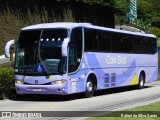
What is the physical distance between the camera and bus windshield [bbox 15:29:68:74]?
1888cm

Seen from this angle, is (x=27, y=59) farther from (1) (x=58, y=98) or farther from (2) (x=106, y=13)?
(2) (x=106, y=13)

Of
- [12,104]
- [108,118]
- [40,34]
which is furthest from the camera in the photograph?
[40,34]

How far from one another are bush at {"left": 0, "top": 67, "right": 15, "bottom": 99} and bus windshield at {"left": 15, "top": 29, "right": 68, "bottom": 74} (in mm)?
712

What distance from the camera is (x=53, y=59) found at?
1892 centimetres

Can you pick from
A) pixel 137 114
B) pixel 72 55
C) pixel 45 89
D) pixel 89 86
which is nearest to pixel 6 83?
pixel 45 89

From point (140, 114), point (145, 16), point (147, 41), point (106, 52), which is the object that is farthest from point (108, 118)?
point (145, 16)

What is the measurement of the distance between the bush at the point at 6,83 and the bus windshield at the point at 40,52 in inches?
28.0

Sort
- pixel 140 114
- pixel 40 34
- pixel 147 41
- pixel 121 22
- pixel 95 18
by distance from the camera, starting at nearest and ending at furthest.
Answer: pixel 140 114
pixel 40 34
pixel 147 41
pixel 95 18
pixel 121 22

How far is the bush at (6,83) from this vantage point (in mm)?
19797

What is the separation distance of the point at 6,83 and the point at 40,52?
219 cm

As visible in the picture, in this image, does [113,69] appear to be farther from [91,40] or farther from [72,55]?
[72,55]

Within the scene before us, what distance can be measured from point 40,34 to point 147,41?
10.2m

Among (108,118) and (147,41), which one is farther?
(147,41)

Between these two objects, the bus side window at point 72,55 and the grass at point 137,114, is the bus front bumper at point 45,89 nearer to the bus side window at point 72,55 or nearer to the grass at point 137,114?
the bus side window at point 72,55
